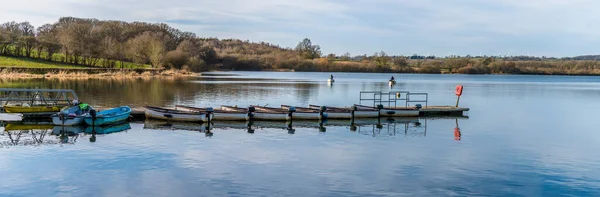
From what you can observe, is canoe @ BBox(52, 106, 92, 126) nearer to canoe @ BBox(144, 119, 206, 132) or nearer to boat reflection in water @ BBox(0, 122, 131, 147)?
boat reflection in water @ BBox(0, 122, 131, 147)

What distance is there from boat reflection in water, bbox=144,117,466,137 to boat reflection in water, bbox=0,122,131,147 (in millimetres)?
2798

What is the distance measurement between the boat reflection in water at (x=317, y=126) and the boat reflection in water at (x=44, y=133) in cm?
280

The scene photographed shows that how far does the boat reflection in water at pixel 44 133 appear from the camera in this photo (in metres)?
26.4

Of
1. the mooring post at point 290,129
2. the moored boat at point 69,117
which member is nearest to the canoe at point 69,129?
the moored boat at point 69,117

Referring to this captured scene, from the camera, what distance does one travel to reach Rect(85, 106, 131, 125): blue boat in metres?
32.2

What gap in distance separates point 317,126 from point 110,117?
1287cm

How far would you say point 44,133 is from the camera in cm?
2912

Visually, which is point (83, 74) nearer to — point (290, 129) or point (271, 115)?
point (271, 115)

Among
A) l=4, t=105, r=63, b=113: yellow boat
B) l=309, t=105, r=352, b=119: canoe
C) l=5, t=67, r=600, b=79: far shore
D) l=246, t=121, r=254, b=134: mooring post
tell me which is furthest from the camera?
l=5, t=67, r=600, b=79: far shore

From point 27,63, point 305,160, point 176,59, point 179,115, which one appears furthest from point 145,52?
point 305,160

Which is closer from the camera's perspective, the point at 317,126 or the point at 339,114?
the point at 317,126

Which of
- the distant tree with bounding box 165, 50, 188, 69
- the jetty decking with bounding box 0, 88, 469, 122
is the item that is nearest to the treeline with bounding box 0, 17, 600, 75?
the distant tree with bounding box 165, 50, 188, 69

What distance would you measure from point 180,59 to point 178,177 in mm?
108781

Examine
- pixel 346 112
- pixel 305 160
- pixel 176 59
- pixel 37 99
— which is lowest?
pixel 305 160
